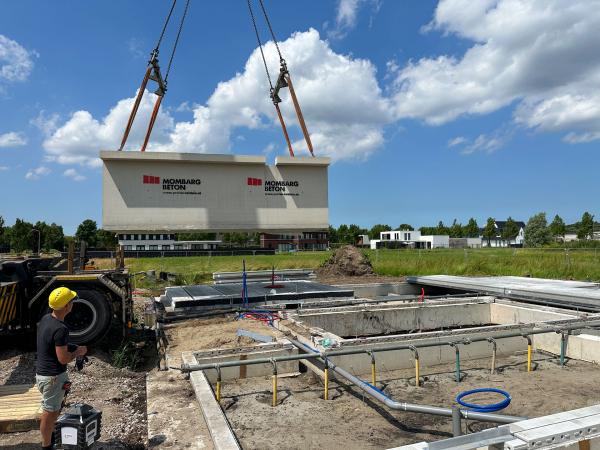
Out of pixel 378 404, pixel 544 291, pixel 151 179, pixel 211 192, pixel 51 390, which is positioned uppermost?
pixel 151 179

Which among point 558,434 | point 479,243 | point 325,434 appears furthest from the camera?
point 479,243

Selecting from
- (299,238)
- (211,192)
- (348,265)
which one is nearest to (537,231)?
(348,265)

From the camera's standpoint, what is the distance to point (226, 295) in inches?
498

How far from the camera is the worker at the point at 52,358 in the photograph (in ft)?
14.9

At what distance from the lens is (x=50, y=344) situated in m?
4.55

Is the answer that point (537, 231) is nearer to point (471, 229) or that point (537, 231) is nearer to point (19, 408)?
point (471, 229)

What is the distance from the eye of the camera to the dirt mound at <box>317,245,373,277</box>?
22.3m

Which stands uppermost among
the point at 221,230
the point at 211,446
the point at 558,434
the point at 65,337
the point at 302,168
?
the point at 302,168

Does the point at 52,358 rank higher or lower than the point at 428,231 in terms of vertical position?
lower

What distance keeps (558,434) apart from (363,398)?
4240 mm

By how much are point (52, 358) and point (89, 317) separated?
4332mm

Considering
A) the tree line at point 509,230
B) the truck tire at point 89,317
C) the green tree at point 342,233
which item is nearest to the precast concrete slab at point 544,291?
the truck tire at point 89,317

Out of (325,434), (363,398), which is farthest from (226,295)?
(325,434)

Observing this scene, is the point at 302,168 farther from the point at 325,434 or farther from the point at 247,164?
the point at 325,434
